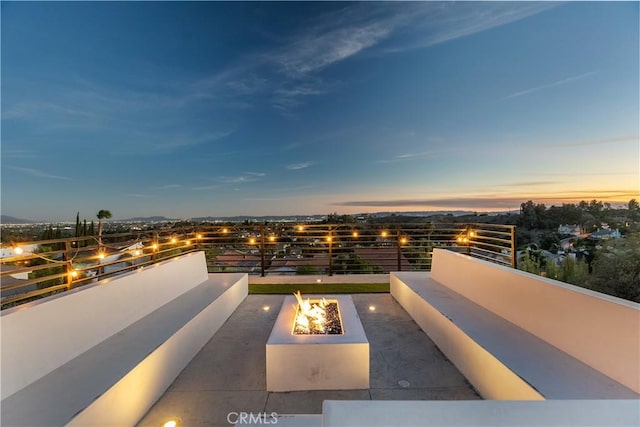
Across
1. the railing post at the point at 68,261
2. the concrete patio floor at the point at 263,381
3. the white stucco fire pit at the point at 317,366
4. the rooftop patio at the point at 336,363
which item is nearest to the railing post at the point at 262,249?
the rooftop patio at the point at 336,363

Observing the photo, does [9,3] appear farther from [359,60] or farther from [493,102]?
[493,102]

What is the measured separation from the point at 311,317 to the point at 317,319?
63 millimetres

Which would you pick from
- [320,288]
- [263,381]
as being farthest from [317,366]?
[320,288]

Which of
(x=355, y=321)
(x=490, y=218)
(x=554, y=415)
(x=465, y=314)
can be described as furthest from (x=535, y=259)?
(x=554, y=415)

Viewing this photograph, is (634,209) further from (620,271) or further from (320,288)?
(320,288)

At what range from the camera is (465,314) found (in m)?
2.78

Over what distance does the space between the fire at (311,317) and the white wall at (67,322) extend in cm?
158

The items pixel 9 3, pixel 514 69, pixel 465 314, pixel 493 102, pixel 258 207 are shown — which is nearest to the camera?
pixel 465 314

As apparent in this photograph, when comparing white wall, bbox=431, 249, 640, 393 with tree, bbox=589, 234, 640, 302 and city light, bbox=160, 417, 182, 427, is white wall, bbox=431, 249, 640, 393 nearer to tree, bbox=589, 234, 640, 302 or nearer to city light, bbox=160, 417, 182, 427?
city light, bbox=160, 417, 182, 427

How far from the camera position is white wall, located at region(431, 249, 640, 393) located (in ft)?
5.16

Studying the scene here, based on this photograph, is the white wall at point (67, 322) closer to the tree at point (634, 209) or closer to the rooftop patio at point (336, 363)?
the rooftop patio at point (336, 363)

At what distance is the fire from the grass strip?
76.3 inches

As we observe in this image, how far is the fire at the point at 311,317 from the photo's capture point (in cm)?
249

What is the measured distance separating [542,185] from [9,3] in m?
11.6
